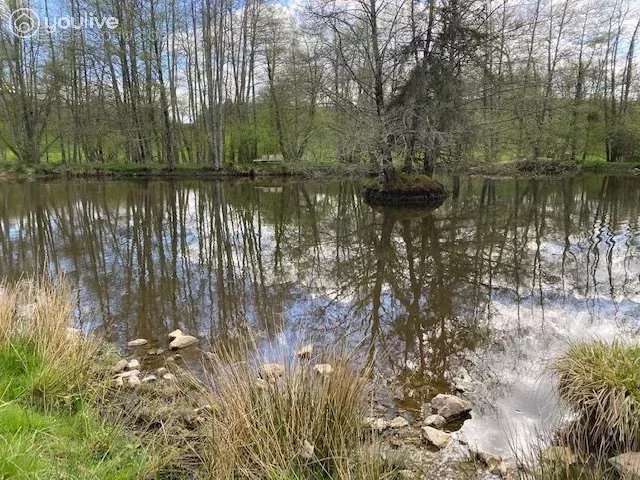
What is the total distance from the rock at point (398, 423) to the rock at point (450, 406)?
27 cm

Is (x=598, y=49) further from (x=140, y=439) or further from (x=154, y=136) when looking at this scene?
(x=140, y=439)

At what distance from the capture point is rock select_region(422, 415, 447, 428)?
9.73 feet

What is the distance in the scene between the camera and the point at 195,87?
28906 mm

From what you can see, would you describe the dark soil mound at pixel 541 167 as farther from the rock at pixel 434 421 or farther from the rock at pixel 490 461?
the rock at pixel 490 461

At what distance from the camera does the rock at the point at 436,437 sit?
9.00ft

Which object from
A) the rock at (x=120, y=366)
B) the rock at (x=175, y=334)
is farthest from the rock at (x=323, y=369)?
the rock at (x=175, y=334)

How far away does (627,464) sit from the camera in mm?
2240

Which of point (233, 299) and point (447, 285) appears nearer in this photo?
point (233, 299)

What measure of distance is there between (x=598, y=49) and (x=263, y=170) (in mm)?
24617

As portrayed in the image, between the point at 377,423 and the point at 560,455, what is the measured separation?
1062mm

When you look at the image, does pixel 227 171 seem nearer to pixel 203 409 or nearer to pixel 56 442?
pixel 203 409

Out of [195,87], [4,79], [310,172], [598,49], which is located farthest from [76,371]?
[598,49]

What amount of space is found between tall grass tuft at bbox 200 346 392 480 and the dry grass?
1.20 meters

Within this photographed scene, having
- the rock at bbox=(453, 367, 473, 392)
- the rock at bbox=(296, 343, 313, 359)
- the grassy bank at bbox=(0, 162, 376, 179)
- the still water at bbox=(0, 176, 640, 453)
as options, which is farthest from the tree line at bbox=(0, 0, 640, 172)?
the rock at bbox=(296, 343, 313, 359)
